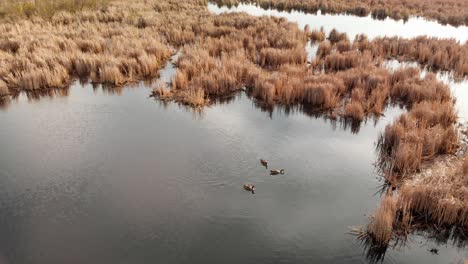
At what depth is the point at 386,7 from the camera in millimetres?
27344

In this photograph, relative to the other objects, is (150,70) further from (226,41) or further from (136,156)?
(136,156)

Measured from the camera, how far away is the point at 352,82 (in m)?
11.6

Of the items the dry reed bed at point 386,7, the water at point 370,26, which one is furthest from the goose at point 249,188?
the dry reed bed at point 386,7

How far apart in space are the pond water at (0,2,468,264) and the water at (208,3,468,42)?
1217 centimetres

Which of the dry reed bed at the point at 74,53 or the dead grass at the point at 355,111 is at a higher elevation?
the dry reed bed at the point at 74,53

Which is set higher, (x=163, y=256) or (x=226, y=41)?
(x=226, y=41)

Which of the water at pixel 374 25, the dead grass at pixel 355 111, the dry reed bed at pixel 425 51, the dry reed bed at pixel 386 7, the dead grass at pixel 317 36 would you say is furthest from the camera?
the dry reed bed at pixel 386 7

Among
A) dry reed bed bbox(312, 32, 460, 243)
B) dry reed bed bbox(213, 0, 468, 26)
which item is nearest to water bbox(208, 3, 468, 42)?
dry reed bed bbox(213, 0, 468, 26)

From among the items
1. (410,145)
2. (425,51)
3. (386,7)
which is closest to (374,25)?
(386,7)

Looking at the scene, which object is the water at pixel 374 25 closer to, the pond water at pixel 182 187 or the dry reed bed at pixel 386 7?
the dry reed bed at pixel 386 7

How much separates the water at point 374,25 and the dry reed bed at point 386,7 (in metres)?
0.87

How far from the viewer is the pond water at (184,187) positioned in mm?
5441

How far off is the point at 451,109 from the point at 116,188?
8492mm

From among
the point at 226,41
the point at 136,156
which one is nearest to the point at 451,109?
the point at 136,156
